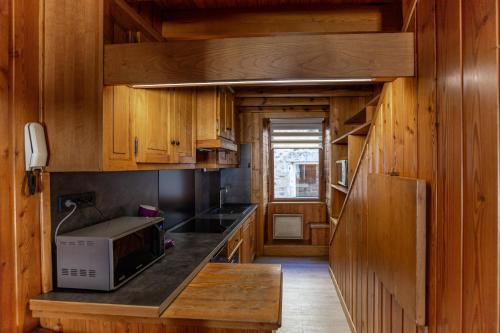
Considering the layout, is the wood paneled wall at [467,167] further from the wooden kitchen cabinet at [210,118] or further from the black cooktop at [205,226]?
the wooden kitchen cabinet at [210,118]

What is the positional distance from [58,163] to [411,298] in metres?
1.77

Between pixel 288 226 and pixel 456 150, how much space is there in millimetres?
4837

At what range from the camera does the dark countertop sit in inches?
60.1

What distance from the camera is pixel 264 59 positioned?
1.54 meters

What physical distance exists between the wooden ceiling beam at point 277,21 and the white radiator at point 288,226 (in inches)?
152

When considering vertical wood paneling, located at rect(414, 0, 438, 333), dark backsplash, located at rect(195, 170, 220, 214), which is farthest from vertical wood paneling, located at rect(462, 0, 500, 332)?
dark backsplash, located at rect(195, 170, 220, 214)

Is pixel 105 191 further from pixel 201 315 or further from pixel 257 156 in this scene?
pixel 257 156

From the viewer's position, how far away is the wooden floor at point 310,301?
316 cm

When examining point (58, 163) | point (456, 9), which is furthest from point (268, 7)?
point (58, 163)

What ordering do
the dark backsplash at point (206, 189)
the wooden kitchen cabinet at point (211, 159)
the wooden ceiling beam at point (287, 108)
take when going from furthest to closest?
the wooden ceiling beam at point (287, 108) < the dark backsplash at point (206, 189) < the wooden kitchen cabinet at point (211, 159)

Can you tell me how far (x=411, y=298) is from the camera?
1495mm

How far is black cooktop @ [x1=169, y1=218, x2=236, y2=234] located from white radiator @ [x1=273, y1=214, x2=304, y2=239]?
7.59 feet

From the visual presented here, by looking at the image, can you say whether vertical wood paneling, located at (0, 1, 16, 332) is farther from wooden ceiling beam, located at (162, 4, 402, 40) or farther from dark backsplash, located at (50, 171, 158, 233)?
wooden ceiling beam, located at (162, 4, 402, 40)

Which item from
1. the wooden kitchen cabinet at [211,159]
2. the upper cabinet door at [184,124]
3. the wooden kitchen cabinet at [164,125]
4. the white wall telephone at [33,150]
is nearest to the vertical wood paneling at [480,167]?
Answer: the wooden kitchen cabinet at [164,125]
